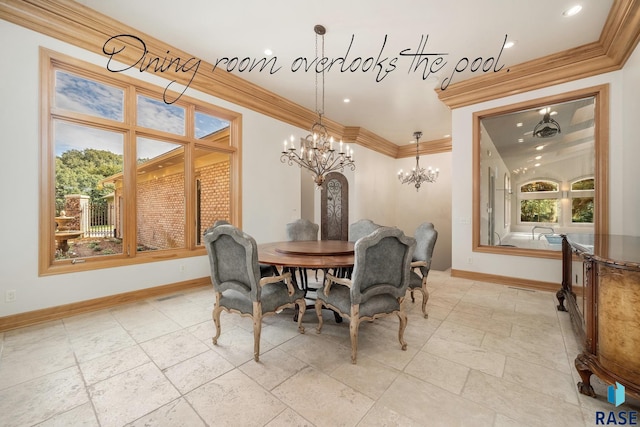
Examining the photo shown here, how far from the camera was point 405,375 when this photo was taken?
5.77 ft

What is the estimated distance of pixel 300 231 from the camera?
390cm

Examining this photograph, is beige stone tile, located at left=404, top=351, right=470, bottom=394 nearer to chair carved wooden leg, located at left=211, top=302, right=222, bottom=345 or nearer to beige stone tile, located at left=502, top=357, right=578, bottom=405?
beige stone tile, located at left=502, top=357, right=578, bottom=405

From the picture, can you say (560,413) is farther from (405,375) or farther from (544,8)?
(544,8)

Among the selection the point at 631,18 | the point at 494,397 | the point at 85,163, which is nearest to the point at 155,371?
the point at 494,397

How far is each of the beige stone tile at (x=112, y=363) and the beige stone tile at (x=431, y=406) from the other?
182cm

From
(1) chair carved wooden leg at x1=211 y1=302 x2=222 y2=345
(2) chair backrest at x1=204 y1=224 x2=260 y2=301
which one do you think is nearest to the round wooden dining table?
(2) chair backrest at x1=204 y1=224 x2=260 y2=301

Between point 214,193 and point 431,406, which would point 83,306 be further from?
point 431,406

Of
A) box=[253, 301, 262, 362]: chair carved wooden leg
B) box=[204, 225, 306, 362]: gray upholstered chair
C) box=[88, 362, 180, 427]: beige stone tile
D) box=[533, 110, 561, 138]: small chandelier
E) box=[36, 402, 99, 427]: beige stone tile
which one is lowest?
box=[88, 362, 180, 427]: beige stone tile

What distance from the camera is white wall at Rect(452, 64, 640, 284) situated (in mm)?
2936

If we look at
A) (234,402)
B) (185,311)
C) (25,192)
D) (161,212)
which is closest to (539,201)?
(234,402)

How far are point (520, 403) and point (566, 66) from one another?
4254 millimetres

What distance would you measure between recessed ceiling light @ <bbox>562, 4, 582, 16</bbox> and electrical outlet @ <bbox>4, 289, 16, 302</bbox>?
247 inches

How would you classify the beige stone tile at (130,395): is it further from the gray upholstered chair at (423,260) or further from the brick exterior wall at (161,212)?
the gray upholstered chair at (423,260)

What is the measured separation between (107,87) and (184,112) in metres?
0.88
